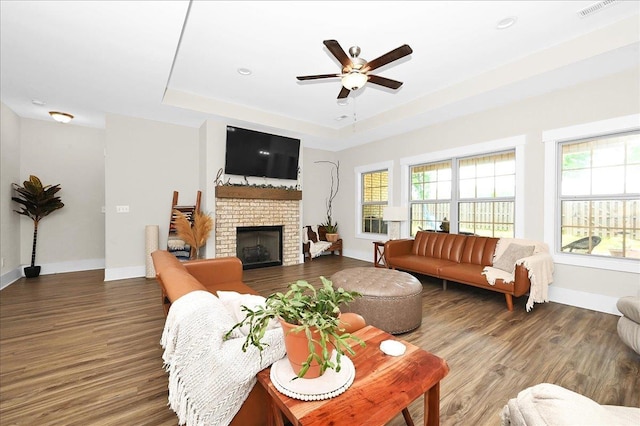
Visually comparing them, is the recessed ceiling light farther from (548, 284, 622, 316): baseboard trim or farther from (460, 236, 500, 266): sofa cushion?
(548, 284, 622, 316): baseboard trim

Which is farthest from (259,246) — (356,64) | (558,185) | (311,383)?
(558,185)

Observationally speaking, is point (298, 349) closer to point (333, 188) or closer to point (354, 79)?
point (354, 79)

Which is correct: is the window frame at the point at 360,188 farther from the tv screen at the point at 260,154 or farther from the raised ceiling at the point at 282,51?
the tv screen at the point at 260,154

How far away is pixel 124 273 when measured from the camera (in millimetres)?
4586

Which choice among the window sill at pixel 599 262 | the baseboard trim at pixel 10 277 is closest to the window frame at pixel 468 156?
the window sill at pixel 599 262

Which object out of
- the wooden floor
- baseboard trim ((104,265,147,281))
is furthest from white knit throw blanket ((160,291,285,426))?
baseboard trim ((104,265,147,281))

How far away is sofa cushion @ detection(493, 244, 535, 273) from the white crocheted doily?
10.8ft

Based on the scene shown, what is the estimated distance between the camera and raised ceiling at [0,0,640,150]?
2.41 meters

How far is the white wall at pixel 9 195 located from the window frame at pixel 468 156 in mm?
6626

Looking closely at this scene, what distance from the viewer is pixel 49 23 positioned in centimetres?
233

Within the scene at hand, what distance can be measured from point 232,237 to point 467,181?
436 cm

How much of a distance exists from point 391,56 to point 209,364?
2.69m

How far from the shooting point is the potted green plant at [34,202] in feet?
14.5

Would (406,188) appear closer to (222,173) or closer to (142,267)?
(222,173)
